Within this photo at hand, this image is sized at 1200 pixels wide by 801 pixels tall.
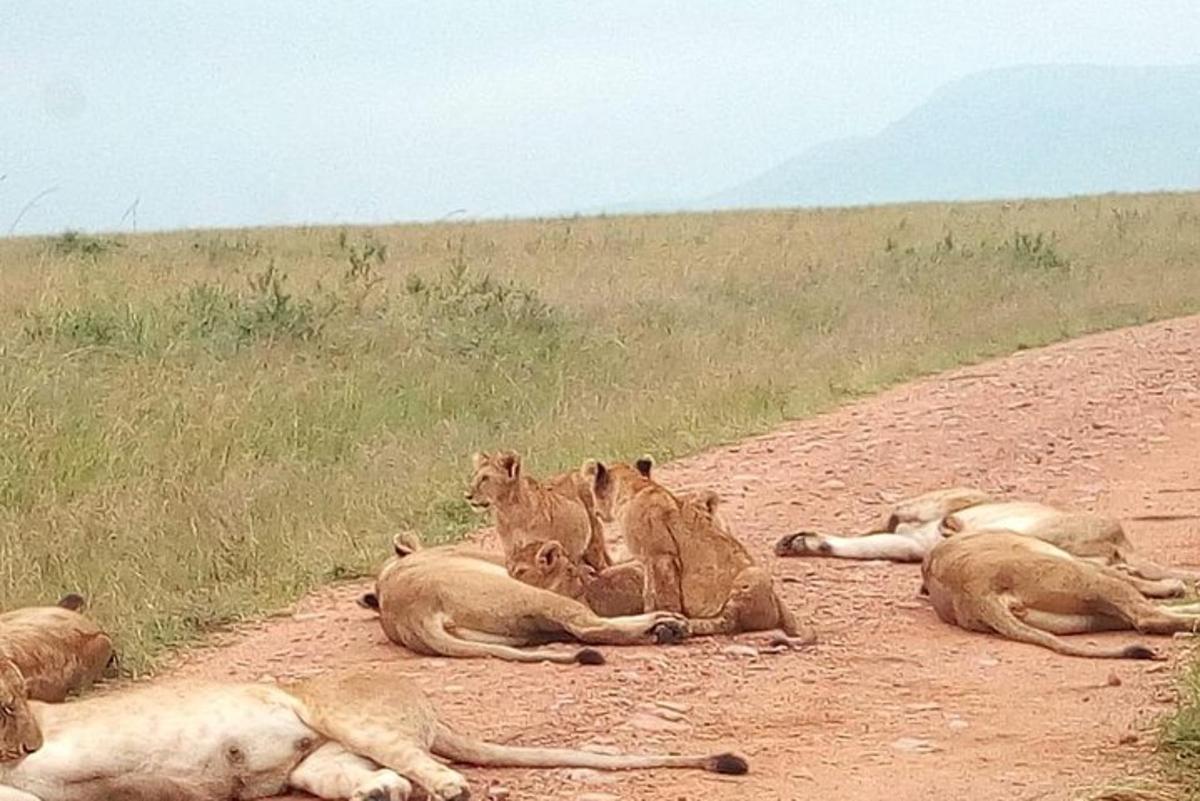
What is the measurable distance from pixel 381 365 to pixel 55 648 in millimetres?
6608

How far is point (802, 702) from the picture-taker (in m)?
5.98

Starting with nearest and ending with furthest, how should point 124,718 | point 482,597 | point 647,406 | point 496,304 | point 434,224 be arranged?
point 124,718, point 482,597, point 647,406, point 496,304, point 434,224

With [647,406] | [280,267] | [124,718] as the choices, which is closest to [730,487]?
[647,406]

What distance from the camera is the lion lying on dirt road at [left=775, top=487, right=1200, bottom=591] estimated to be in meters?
7.58

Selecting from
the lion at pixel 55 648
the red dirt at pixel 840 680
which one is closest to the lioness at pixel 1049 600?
the red dirt at pixel 840 680

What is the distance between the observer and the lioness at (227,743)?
4.66 m

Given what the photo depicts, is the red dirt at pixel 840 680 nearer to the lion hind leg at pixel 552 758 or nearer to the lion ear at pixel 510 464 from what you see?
the lion hind leg at pixel 552 758

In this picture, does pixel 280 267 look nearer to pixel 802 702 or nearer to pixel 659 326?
pixel 659 326

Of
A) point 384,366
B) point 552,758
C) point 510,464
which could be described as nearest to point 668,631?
point 510,464

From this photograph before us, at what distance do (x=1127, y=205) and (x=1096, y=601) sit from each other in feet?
91.3

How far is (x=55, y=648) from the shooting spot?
612cm

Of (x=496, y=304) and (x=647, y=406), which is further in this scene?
(x=496, y=304)

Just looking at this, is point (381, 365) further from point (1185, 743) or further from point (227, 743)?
point (1185, 743)

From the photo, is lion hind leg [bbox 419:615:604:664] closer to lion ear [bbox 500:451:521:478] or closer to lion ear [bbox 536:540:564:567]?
lion ear [bbox 536:540:564:567]
